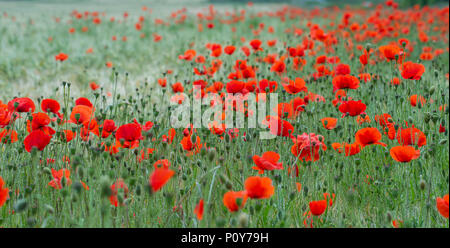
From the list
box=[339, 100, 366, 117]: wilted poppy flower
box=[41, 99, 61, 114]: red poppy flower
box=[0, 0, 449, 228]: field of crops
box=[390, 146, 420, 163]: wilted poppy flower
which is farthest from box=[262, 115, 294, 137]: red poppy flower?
box=[41, 99, 61, 114]: red poppy flower

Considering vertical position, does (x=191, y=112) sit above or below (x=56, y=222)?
above

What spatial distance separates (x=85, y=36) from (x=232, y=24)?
147 inches

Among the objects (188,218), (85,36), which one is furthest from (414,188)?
(85,36)

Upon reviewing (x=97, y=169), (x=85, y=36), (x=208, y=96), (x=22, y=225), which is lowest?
(x=22, y=225)

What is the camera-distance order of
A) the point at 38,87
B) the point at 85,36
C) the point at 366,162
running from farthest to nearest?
the point at 85,36 < the point at 38,87 < the point at 366,162

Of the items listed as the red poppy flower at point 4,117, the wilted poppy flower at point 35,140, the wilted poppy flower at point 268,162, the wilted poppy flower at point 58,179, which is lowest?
the wilted poppy flower at point 58,179

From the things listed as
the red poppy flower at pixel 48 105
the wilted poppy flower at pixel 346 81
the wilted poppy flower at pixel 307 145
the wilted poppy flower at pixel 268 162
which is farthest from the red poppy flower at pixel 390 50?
the red poppy flower at pixel 48 105

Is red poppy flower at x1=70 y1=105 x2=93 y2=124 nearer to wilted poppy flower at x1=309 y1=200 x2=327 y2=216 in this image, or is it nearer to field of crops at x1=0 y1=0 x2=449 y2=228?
field of crops at x1=0 y1=0 x2=449 y2=228

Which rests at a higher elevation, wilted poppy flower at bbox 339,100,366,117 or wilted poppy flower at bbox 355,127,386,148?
wilted poppy flower at bbox 339,100,366,117

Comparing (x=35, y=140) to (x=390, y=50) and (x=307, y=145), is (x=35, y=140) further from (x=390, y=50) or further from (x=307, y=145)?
(x=390, y=50)

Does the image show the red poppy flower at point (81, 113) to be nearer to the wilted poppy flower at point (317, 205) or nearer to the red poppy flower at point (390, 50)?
the wilted poppy flower at point (317, 205)

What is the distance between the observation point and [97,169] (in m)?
1.97
